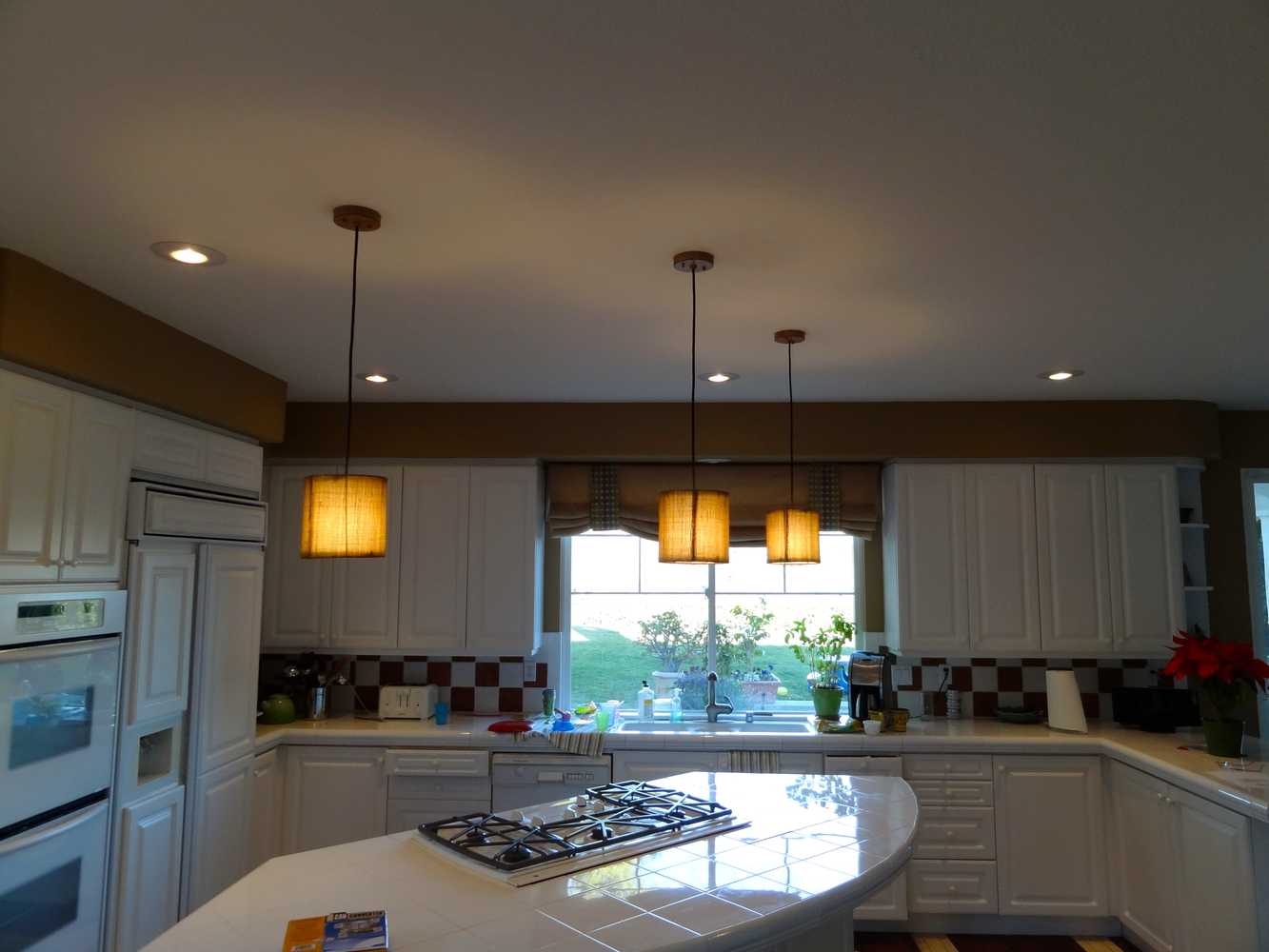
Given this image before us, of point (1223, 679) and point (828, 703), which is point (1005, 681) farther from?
point (1223, 679)

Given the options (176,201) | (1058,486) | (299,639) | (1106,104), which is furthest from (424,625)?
(1106,104)

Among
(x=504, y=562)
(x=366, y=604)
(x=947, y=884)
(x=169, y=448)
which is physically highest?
(x=169, y=448)

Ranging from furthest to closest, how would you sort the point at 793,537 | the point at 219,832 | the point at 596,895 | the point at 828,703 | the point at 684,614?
the point at 684,614 → the point at 828,703 → the point at 219,832 → the point at 793,537 → the point at 596,895

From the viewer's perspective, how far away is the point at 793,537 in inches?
125

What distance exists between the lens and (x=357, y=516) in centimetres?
229

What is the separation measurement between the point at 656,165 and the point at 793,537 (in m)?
1.54

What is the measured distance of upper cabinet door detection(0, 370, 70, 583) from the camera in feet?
8.36

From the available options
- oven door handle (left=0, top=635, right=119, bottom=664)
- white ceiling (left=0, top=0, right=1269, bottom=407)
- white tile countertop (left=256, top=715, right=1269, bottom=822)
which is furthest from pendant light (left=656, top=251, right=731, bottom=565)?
white tile countertop (left=256, top=715, right=1269, bottom=822)

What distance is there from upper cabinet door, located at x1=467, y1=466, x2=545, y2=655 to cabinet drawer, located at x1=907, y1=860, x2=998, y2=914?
216 centimetres

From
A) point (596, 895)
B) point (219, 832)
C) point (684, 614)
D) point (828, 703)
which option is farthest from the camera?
point (684, 614)

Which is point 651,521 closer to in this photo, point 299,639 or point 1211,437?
point 299,639

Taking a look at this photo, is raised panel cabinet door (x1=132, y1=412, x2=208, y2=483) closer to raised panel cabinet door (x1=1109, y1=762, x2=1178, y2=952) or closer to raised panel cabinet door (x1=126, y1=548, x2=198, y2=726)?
raised panel cabinet door (x1=126, y1=548, x2=198, y2=726)

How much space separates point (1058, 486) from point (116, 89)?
14.5ft

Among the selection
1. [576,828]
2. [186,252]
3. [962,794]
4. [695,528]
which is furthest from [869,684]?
[186,252]
